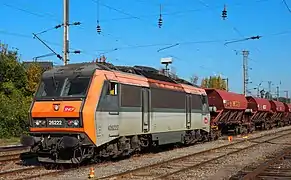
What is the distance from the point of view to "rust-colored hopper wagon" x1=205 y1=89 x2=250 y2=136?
101ft

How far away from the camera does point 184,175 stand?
41.4 feet

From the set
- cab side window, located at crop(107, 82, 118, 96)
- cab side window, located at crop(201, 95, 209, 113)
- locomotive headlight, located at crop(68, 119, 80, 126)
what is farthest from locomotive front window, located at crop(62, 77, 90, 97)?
cab side window, located at crop(201, 95, 209, 113)

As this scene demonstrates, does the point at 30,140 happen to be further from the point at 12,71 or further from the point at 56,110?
the point at 12,71

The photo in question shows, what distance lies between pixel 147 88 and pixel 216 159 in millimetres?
3880

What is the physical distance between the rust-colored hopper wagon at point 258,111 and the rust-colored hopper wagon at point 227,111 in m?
2.63

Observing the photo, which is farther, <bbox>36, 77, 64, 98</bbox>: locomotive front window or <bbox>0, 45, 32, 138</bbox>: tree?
<bbox>0, 45, 32, 138</bbox>: tree

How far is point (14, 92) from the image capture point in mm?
41344

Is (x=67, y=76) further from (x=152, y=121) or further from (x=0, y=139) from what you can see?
(x=0, y=139)

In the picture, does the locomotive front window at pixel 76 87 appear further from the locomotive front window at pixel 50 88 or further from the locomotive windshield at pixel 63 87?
the locomotive front window at pixel 50 88

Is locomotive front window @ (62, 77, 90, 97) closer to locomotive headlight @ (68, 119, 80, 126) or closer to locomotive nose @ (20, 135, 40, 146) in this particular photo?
locomotive headlight @ (68, 119, 80, 126)

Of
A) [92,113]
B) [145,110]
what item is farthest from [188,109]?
[92,113]

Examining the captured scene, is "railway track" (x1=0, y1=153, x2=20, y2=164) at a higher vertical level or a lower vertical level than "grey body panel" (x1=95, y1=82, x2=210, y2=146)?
lower

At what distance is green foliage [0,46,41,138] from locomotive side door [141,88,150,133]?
1509 cm

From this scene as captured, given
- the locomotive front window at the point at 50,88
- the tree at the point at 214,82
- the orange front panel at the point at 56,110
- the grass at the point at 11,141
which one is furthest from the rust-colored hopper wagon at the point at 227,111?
the tree at the point at 214,82
